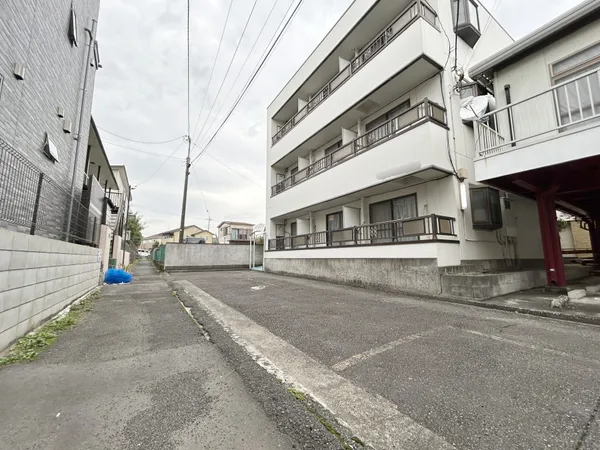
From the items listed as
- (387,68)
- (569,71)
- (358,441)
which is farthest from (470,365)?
(387,68)

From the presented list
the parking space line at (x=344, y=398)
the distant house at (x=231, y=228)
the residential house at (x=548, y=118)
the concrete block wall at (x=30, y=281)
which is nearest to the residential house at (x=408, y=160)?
the residential house at (x=548, y=118)

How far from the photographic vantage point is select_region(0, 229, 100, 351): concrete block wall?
108 inches

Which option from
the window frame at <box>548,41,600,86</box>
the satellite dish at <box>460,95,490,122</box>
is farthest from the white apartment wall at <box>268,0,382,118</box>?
the window frame at <box>548,41,600,86</box>

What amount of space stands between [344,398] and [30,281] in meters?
3.99

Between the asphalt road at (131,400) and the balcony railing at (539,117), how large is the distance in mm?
6665

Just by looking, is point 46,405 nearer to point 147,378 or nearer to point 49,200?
point 147,378

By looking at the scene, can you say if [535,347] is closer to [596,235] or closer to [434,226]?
[434,226]

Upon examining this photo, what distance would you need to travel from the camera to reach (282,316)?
4.50 meters

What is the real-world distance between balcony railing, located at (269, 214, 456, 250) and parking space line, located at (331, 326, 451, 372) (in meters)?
3.53

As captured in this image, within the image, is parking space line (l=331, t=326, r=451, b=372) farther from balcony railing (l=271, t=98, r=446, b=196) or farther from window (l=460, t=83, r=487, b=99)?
window (l=460, t=83, r=487, b=99)

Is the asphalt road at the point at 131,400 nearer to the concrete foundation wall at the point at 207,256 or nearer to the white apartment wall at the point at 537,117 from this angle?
the white apartment wall at the point at 537,117

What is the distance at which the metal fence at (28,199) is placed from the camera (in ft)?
10.1

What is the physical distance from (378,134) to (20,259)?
9.26 metres

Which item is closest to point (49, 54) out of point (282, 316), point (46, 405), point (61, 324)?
point (61, 324)
